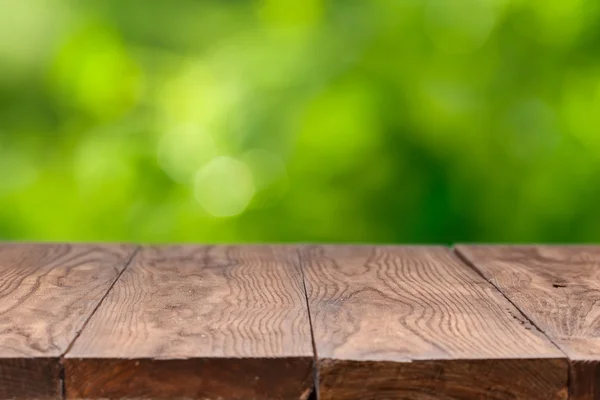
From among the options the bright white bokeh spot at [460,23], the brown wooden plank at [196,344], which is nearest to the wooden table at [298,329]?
the brown wooden plank at [196,344]

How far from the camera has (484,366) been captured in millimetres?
1027

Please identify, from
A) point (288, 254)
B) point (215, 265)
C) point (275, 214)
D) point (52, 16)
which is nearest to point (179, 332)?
point (215, 265)

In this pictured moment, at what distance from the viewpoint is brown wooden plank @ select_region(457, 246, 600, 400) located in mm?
1039

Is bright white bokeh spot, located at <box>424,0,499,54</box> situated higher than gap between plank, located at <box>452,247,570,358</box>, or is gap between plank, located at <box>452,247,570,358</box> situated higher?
bright white bokeh spot, located at <box>424,0,499,54</box>

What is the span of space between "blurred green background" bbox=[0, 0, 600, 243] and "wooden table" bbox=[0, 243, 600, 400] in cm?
160

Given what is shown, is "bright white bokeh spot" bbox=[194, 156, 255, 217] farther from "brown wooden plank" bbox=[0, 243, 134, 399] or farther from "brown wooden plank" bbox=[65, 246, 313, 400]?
"brown wooden plank" bbox=[65, 246, 313, 400]

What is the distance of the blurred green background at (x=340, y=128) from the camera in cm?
316

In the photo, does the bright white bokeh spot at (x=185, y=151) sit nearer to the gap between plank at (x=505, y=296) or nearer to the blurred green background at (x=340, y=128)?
the blurred green background at (x=340, y=128)

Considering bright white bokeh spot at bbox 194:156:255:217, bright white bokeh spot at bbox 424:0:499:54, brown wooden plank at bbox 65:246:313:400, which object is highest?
bright white bokeh spot at bbox 424:0:499:54

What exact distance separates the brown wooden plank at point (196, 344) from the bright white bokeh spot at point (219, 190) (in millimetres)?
1784

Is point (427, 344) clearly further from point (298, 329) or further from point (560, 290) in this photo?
point (560, 290)

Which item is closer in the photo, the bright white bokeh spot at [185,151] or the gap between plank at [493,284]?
the gap between plank at [493,284]

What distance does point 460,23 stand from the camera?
3.24 metres

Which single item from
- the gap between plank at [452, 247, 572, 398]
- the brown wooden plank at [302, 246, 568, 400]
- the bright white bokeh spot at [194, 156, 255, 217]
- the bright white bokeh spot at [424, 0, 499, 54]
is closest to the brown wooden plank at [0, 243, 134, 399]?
the brown wooden plank at [302, 246, 568, 400]
